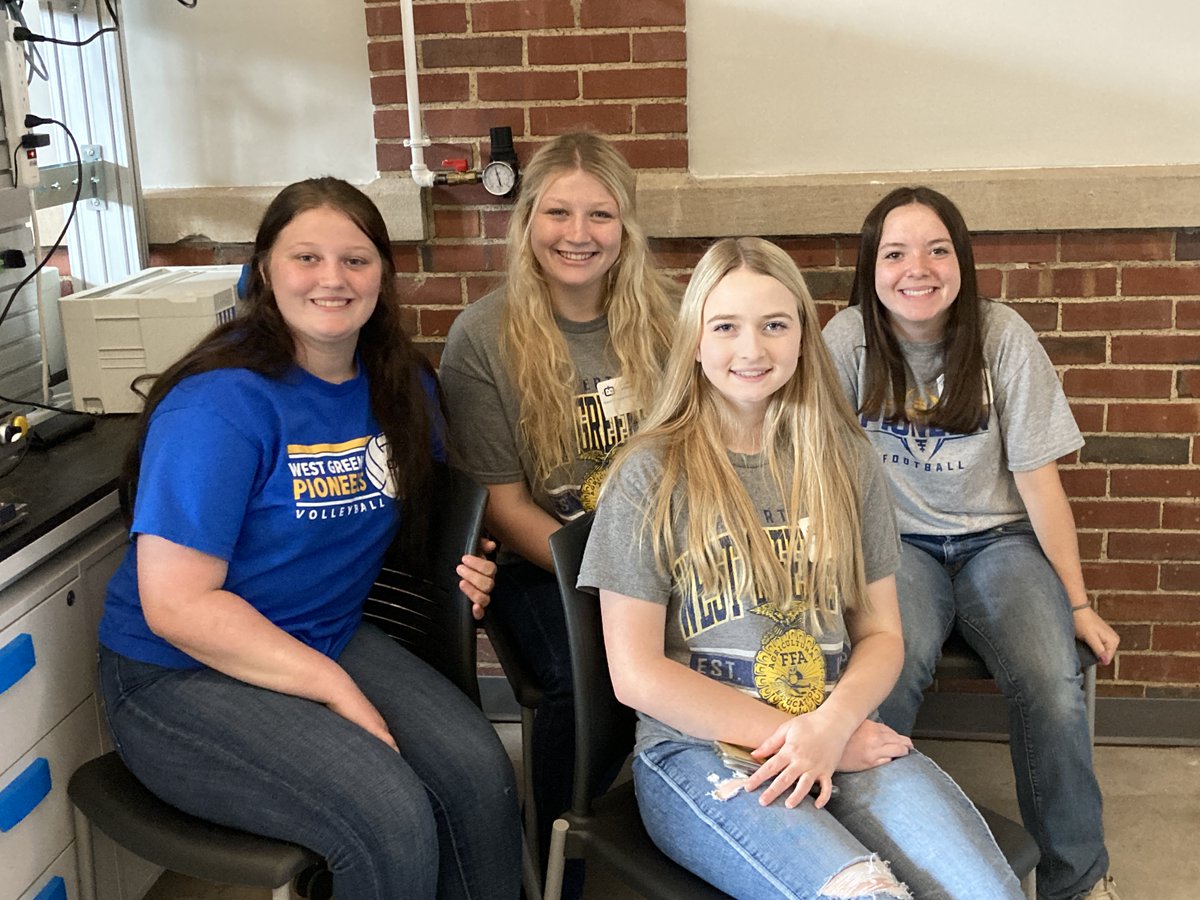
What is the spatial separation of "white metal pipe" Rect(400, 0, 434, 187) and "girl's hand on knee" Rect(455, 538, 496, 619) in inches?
40.5

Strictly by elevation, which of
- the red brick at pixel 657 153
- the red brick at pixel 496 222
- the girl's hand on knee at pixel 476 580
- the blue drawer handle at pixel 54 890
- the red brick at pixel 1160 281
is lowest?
the blue drawer handle at pixel 54 890

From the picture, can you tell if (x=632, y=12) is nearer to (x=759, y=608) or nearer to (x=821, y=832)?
(x=759, y=608)

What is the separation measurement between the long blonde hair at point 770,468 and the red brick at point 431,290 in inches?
40.7

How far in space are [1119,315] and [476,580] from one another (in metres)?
1.50

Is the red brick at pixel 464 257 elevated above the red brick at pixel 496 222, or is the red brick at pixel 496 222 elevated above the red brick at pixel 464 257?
the red brick at pixel 496 222

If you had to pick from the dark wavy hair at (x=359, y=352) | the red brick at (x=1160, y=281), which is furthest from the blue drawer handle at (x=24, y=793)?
the red brick at (x=1160, y=281)

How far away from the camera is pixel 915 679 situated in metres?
2.08

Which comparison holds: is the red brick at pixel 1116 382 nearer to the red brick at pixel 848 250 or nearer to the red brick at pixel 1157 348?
the red brick at pixel 1157 348

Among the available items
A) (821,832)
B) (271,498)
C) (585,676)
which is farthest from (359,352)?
(821,832)

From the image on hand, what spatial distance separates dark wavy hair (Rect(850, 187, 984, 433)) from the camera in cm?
217

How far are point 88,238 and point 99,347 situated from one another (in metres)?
0.50

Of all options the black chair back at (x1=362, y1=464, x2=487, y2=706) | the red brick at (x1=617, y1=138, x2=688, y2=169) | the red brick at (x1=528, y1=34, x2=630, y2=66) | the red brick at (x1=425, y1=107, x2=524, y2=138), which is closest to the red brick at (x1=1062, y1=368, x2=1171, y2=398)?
the red brick at (x1=617, y1=138, x2=688, y2=169)

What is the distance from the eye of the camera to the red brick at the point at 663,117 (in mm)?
2588

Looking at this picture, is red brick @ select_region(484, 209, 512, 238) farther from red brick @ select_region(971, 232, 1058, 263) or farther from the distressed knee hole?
the distressed knee hole
